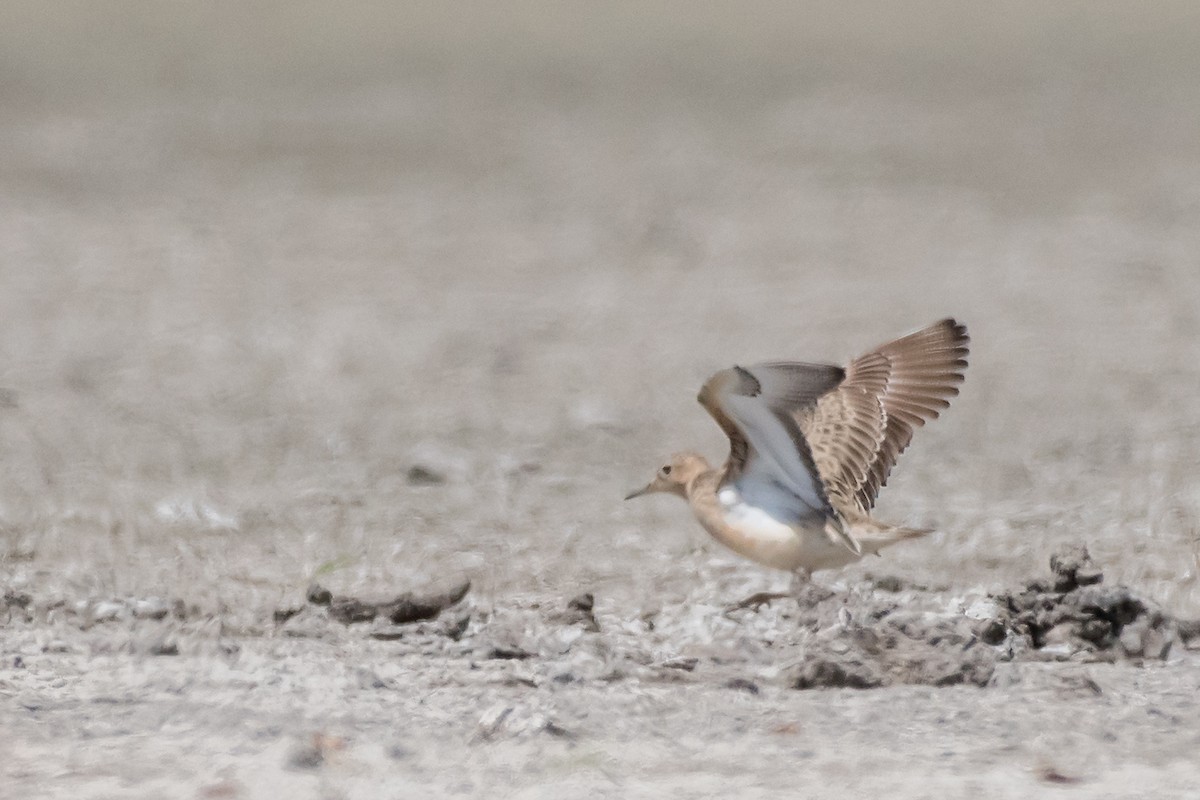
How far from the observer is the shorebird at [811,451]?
6965 millimetres

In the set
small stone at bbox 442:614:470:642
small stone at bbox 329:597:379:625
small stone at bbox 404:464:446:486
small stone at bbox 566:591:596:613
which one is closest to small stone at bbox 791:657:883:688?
small stone at bbox 566:591:596:613

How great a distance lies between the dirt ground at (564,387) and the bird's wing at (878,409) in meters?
0.46

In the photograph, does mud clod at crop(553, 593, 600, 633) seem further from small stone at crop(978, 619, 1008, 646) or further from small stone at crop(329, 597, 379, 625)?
small stone at crop(978, 619, 1008, 646)

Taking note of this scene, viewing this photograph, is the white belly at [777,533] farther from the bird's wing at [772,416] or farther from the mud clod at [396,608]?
the mud clod at [396,608]

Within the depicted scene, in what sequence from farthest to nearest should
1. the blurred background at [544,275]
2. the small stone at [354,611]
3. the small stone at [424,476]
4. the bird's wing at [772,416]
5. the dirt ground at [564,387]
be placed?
the small stone at [424,476] < the blurred background at [544,275] < the small stone at [354,611] < the bird's wing at [772,416] < the dirt ground at [564,387]

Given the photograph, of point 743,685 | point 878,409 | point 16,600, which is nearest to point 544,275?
point 878,409

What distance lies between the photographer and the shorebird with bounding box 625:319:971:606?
6965 mm

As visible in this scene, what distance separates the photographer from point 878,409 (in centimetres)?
805

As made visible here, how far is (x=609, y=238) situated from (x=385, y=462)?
590 centimetres

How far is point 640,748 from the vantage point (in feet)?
18.2

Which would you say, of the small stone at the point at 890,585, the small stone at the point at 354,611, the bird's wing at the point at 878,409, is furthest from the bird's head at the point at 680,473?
the small stone at the point at 354,611

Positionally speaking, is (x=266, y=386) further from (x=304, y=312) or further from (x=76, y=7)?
(x=76, y=7)

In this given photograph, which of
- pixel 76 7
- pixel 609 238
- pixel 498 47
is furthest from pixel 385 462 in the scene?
pixel 76 7

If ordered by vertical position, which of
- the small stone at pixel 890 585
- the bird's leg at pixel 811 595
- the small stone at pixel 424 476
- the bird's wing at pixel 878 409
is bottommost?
the small stone at pixel 890 585
